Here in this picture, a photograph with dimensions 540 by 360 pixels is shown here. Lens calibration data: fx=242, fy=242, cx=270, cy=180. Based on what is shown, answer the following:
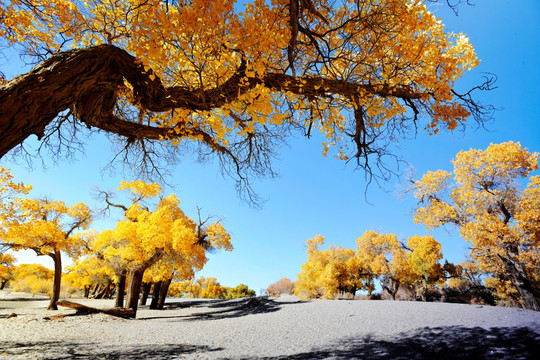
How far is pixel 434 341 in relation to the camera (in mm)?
4754

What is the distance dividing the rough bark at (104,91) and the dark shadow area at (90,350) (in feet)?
14.3

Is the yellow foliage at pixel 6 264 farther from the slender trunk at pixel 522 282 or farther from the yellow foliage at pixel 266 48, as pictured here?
the slender trunk at pixel 522 282

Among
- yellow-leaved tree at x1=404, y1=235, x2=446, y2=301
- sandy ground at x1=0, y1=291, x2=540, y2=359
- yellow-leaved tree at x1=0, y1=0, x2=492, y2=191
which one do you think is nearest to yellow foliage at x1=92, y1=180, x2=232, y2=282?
sandy ground at x1=0, y1=291, x2=540, y2=359

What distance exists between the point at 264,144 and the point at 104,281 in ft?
87.2

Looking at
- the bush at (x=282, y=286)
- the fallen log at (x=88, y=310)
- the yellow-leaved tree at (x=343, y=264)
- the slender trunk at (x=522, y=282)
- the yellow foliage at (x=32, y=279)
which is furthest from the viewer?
the bush at (x=282, y=286)

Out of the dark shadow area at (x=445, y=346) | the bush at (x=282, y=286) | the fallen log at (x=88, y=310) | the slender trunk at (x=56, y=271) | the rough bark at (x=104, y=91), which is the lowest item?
the bush at (x=282, y=286)

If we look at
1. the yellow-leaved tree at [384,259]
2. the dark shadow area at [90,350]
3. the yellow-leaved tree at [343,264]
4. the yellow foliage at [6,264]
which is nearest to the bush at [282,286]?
the yellow-leaved tree at [343,264]

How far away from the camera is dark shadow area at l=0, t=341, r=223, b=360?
4.74m

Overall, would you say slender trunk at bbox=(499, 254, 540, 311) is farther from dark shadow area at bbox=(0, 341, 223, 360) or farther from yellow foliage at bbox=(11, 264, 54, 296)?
yellow foliage at bbox=(11, 264, 54, 296)

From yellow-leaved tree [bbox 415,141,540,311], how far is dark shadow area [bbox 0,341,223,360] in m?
13.4

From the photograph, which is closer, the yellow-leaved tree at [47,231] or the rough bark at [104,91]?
the rough bark at [104,91]

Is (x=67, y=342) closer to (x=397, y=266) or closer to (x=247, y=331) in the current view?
(x=247, y=331)

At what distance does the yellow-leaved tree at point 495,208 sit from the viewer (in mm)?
11336

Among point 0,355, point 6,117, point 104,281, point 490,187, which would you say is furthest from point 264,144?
point 104,281
